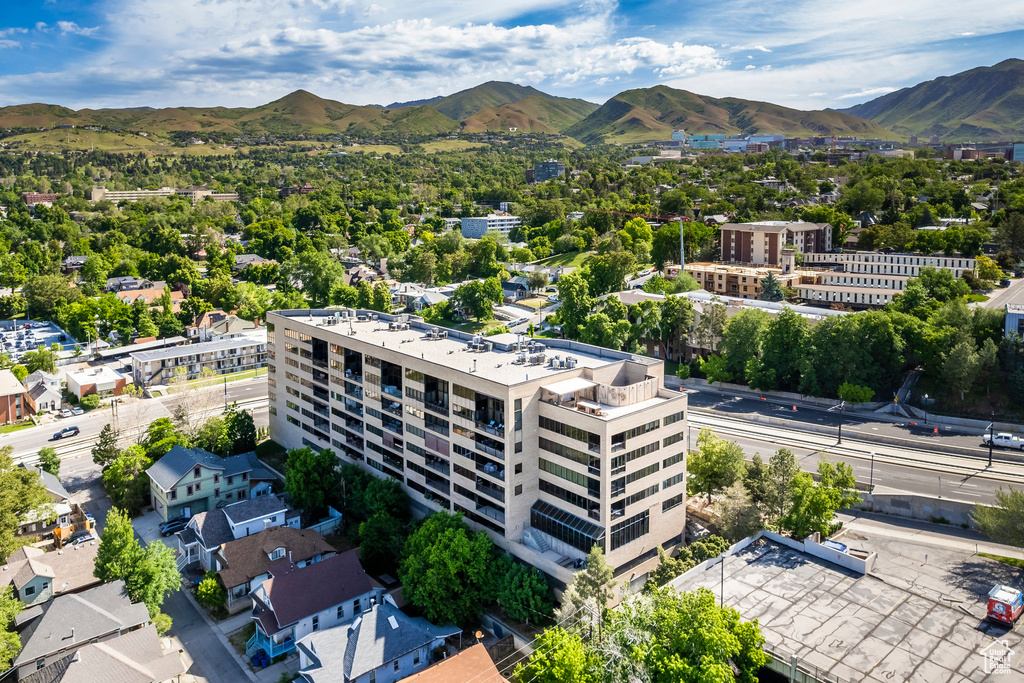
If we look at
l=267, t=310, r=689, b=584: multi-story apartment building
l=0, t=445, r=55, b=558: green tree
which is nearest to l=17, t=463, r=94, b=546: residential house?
l=0, t=445, r=55, b=558: green tree

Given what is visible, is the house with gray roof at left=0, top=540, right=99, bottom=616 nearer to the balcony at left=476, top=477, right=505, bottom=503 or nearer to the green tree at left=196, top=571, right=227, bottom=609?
the green tree at left=196, top=571, right=227, bottom=609

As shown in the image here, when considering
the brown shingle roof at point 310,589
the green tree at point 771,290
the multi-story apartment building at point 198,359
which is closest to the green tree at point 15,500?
the brown shingle roof at point 310,589

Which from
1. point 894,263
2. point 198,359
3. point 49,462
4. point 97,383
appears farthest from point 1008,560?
point 97,383

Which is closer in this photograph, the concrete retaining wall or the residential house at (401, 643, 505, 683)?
the residential house at (401, 643, 505, 683)

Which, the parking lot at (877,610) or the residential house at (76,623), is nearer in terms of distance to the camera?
the parking lot at (877,610)

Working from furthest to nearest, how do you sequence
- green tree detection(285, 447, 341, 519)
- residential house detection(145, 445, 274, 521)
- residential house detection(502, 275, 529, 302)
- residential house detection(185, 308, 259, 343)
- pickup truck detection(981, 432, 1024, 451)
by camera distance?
1. residential house detection(502, 275, 529, 302)
2. residential house detection(185, 308, 259, 343)
3. pickup truck detection(981, 432, 1024, 451)
4. residential house detection(145, 445, 274, 521)
5. green tree detection(285, 447, 341, 519)

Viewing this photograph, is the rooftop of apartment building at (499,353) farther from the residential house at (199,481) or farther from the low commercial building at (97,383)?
the low commercial building at (97,383)

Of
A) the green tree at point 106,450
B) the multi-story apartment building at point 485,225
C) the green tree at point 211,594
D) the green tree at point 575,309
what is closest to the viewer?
the green tree at point 211,594
